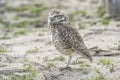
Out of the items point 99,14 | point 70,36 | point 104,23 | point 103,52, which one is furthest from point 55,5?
point 70,36

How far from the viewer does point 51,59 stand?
38.2 feet

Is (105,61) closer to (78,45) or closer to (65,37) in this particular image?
(78,45)

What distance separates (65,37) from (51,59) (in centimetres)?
119

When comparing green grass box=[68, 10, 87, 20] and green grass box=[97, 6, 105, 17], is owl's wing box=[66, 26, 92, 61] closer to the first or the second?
green grass box=[97, 6, 105, 17]

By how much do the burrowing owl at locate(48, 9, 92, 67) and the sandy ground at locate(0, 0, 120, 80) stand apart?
0.36 meters

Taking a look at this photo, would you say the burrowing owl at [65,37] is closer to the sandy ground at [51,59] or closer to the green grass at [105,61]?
the sandy ground at [51,59]

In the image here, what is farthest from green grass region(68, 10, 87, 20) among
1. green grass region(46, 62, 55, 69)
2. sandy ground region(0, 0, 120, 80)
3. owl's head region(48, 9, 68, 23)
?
owl's head region(48, 9, 68, 23)

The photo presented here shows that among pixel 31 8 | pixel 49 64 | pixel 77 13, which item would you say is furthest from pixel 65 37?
pixel 31 8

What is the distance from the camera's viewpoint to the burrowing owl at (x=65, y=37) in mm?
10469

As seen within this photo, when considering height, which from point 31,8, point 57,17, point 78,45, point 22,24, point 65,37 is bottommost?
point 22,24

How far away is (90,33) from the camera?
14.6 metres

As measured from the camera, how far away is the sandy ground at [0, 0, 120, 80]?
10484mm

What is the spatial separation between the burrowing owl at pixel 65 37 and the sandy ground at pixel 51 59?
1.18 ft

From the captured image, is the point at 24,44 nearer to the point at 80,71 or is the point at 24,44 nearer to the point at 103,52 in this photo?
the point at 103,52
